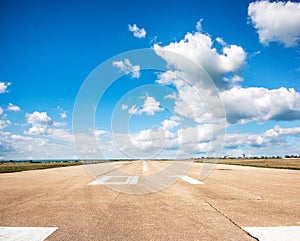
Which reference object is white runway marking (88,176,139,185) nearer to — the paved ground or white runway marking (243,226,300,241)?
the paved ground

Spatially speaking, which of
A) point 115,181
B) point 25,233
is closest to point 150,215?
point 25,233

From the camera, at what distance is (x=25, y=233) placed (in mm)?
5043

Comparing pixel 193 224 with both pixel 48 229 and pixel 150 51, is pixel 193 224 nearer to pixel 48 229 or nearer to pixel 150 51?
pixel 48 229

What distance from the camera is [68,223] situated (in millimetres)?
5777

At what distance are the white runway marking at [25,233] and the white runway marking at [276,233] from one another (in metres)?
3.81

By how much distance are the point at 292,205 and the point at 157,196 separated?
4248 mm

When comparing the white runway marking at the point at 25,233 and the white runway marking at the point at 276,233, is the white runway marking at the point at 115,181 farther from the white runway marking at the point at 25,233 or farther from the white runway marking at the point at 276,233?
the white runway marking at the point at 276,233

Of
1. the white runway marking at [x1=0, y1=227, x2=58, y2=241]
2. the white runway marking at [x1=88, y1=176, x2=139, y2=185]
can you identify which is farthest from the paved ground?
the white runway marking at [x1=88, y1=176, x2=139, y2=185]

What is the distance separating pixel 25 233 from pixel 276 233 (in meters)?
4.68

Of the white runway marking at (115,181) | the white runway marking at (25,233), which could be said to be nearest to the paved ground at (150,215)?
the white runway marking at (25,233)

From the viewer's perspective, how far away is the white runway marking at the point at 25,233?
4.75 meters

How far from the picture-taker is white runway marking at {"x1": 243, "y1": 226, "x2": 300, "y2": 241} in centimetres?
469

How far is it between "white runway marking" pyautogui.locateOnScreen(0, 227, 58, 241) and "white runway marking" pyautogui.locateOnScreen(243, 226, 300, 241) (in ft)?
12.5

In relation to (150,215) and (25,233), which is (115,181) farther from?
(25,233)
